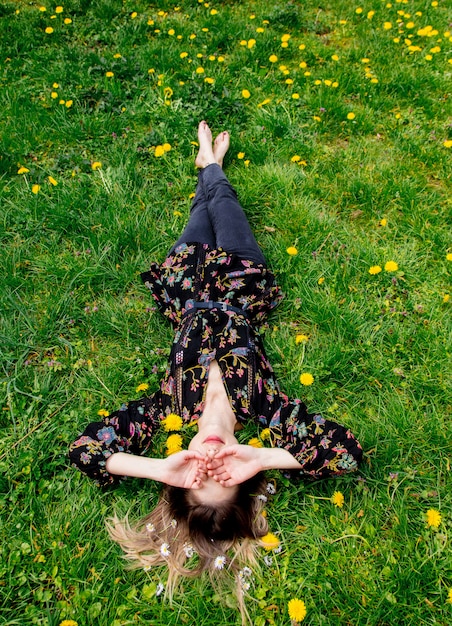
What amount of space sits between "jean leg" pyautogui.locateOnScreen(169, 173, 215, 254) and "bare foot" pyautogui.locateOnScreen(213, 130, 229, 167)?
29cm

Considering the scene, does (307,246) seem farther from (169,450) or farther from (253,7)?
(253,7)

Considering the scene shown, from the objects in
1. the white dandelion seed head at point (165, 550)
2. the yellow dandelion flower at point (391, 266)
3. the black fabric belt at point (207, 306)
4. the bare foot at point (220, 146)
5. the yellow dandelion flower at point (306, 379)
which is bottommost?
the white dandelion seed head at point (165, 550)

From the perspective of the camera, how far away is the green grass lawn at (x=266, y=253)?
1.85 m

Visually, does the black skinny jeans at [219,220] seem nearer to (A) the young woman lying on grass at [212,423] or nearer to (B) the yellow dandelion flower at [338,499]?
(A) the young woman lying on grass at [212,423]

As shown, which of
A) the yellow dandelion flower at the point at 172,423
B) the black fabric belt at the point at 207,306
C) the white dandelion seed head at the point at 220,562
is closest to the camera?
the white dandelion seed head at the point at 220,562

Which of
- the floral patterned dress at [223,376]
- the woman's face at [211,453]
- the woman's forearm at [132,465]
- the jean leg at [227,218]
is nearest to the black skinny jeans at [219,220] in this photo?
the jean leg at [227,218]

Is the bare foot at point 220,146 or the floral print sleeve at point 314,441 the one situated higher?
the bare foot at point 220,146

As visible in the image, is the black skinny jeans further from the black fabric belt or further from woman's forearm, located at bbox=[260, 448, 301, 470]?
woman's forearm, located at bbox=[260, 448, 301, 470]

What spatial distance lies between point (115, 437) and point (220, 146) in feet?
7.02

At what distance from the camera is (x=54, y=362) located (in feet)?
7.78

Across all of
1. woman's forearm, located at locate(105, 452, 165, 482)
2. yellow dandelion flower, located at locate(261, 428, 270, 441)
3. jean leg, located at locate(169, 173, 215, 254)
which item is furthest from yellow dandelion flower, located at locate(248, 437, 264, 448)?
jean leg, located at locate(169, 173, 215, 254)

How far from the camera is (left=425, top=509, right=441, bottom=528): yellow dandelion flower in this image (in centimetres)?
188

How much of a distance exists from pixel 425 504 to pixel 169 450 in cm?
123

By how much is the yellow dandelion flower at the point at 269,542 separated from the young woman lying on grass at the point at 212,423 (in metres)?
0.03
